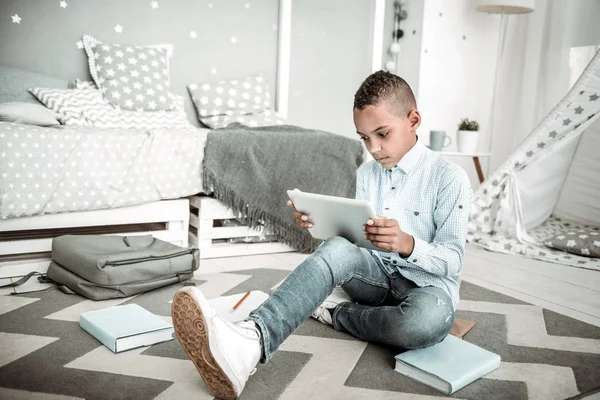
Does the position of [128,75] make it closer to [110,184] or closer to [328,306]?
[110,184]

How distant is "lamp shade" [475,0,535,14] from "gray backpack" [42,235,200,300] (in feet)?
7.42

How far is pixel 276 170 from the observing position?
2.39 m

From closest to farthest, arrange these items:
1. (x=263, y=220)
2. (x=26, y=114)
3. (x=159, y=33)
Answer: (x=26, y=114) → (x=263, y=220) → (x=159, y=33)

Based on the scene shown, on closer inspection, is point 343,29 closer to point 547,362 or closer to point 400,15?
point 400,15

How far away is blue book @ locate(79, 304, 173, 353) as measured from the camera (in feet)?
4.56

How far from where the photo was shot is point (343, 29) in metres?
3.41

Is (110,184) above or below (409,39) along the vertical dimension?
below

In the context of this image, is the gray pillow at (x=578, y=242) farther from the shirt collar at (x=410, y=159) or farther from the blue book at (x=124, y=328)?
the blue book at (x=124, y=328)

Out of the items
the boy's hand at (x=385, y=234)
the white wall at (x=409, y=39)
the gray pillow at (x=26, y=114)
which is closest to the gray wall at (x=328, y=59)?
the white wall at (x=409, y=39)

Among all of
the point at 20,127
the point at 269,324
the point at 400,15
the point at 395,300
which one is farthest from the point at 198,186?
the point at 400,15

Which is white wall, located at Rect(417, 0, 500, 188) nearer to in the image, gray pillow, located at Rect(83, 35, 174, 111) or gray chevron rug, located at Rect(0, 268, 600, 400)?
gray pillow, located at Rect(83, 35, 174, 111)

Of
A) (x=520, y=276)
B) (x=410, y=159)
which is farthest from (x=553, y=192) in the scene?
(x=410, y=159)

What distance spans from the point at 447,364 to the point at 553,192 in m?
2.07

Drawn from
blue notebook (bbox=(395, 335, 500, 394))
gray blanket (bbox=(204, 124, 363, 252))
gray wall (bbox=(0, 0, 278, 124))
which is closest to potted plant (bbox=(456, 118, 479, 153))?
gray blanket (bbox=(204, 124, 363, 252))
